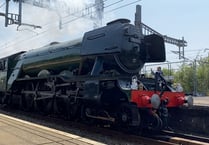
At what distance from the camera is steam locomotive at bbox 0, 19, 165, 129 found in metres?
10.5

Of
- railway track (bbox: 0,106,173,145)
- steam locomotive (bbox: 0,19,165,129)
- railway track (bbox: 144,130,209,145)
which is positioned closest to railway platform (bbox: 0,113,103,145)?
railway track (bbox: 0,106,173,145)

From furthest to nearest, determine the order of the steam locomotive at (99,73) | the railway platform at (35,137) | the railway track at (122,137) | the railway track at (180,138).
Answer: the steam locomotive at (99,73) < the railway track at (122,137) < the railway track at (180,138) < the railway platform at (35,137)

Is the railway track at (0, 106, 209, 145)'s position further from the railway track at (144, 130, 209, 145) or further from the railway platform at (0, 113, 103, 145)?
the railway platform at (0, 113, 103, 145)

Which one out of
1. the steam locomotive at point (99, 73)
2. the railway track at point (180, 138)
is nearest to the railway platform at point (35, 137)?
the steam locomotive at point (99, 73)

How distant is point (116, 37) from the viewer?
1092cm

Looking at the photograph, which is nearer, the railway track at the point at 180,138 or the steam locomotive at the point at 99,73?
the railway track at the point at 180,138

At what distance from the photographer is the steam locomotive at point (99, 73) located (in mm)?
10461

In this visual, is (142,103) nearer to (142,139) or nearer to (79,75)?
(142,139)

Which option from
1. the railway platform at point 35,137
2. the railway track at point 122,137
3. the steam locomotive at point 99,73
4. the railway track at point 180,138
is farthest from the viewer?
the steam locomotive at point 99,73

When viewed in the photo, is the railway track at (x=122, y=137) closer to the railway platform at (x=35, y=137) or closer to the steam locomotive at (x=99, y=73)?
the railway platform at (x=35, y=137)

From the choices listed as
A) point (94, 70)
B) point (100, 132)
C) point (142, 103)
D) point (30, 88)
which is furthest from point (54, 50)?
point (142, 103)

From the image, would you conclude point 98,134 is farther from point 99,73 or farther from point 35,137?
point 35,137

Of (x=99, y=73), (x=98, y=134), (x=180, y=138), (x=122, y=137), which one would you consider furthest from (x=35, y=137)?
(x=180, y=138)

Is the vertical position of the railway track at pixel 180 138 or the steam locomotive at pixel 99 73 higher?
the steam locomotive at pixel 99 73
